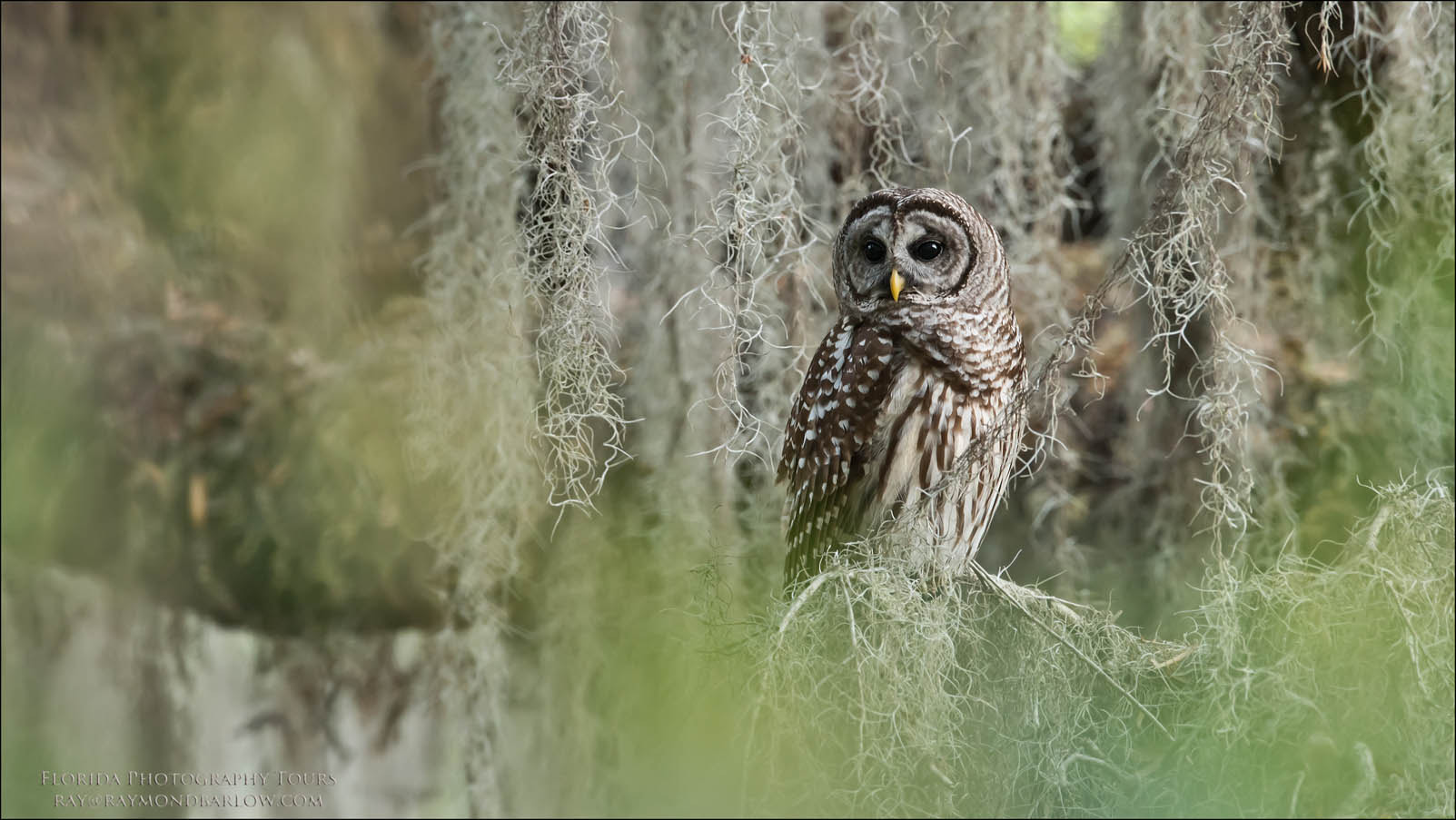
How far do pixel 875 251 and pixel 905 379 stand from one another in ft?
0.95

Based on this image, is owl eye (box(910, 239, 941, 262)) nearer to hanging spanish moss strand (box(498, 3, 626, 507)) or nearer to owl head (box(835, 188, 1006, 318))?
owl head (box(835, 188, 1006, 318))

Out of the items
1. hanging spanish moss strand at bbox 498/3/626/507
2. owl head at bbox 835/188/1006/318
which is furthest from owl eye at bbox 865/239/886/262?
hanging spanish moss strand at bbox 498/3/626/507

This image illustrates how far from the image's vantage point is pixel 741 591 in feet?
9.72

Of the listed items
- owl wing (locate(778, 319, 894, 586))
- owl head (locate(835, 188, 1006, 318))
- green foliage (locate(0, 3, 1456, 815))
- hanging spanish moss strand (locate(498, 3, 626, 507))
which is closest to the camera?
green foliage (locate(0, 3, 1456, 815))

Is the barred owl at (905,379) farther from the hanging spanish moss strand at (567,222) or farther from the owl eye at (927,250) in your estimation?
the hanging spanish moss strand at (567,222)

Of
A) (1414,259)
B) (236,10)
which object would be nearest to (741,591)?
(1414,259)

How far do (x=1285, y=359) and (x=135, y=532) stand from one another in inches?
155

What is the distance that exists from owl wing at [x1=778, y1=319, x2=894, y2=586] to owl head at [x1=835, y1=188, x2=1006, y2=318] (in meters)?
0.11

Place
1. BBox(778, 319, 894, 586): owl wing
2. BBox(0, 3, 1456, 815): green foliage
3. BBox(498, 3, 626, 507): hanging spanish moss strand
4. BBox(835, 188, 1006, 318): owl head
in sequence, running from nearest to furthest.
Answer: BBox(0, 3, 1456, 815): green foliage
BBox(498, 3, 626, 507): hanging spanish moss strand
BBox(835, 188, 1006, 318): owl head
BBox(778, 319, 894, 586): owl wing

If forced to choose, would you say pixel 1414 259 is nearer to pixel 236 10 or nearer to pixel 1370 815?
pixel 1370 815

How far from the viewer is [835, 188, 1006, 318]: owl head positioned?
2.29 metres

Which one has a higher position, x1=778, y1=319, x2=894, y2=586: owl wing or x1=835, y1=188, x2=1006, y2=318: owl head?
x1=835, y1=188, x2=1006, y2=318: owl head

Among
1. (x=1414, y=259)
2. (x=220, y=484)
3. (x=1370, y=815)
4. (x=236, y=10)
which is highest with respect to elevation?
(x=236, y=10)

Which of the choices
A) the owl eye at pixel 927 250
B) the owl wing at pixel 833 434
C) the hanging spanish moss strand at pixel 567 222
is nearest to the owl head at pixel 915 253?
the owl eye at pixel 927 250
